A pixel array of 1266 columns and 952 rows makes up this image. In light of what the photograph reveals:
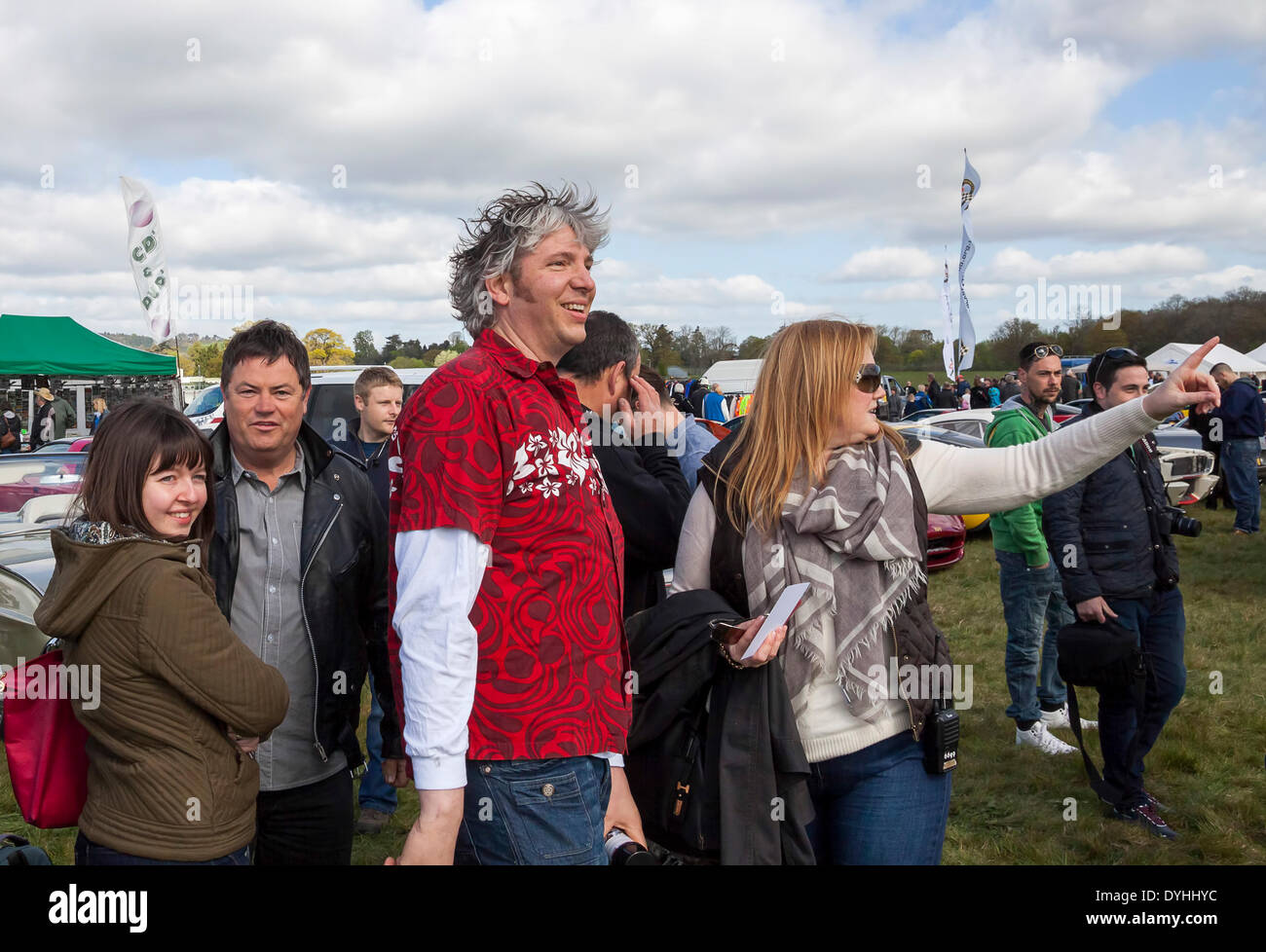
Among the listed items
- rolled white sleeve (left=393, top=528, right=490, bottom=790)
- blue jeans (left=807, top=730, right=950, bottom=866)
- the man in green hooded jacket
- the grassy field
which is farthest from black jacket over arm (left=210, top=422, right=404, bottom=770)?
the man in green hooded jacket

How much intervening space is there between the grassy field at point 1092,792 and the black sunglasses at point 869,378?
269 centimetres

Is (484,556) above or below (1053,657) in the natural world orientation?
above

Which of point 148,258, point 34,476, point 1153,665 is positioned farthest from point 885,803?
point 148,258

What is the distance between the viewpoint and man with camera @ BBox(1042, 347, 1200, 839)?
4.18 metres

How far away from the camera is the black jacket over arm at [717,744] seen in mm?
2152

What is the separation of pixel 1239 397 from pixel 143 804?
1323 cm

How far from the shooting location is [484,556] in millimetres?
1740

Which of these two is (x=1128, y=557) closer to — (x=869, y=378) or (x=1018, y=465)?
(x=1018, y=465)

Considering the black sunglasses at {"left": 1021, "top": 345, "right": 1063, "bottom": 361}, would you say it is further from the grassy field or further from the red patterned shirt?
the red patterned shirt

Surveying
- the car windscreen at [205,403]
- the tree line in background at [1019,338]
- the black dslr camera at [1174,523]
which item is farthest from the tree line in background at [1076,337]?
the black dslr camera at [1174,523]

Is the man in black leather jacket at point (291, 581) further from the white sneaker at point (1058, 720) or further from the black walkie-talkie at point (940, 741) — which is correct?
the white sneaker at point (1058, 720)

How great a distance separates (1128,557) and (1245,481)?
9.27 m

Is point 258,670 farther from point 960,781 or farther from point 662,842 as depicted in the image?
point 960,781
